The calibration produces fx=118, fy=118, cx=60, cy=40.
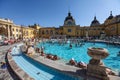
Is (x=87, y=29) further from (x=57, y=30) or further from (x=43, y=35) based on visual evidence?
(x=43, y=35)

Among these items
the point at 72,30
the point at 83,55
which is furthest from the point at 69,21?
the point at 83,55

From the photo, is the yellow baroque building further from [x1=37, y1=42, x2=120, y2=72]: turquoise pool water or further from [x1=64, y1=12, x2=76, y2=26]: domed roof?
[x1=37, y1=42, x2=120, y2=72]: turquoise pool water

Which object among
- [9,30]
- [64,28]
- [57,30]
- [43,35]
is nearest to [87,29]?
[64,28]

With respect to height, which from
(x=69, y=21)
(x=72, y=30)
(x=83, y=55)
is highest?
(x=69, y=21)

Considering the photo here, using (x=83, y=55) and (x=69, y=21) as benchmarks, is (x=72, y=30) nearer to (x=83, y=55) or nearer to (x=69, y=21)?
(x=69, y=21)

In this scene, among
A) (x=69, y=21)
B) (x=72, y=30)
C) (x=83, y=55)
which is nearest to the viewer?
(x=83, y=55)

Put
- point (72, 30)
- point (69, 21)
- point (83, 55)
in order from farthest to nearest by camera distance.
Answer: point (69, 21), point (72, 30), point (83, 55)

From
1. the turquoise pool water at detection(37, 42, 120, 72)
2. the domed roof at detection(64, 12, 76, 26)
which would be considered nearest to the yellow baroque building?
the domed roof at detection(64, 12, 76, 26)

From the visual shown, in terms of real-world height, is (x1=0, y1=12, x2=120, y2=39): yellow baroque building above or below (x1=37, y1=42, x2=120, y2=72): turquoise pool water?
above

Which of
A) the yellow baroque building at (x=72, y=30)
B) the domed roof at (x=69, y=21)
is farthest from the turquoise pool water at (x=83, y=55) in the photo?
the domed roof at (x=69, y=21)

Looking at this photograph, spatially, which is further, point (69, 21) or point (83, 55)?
point (69, 21)

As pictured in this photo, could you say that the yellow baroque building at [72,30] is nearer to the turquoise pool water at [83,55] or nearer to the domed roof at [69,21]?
the domed roof at [69,21]

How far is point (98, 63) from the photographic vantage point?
194 inches

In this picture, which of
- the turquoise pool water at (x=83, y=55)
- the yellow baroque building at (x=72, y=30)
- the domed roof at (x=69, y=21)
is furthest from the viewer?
the domed roof at (x=69, y=21)
